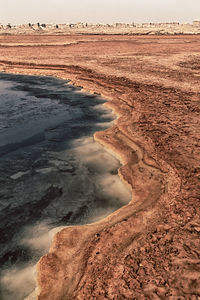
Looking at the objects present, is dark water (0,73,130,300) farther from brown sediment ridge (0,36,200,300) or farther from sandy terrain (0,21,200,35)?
sandy terrain (0,21,200,35)

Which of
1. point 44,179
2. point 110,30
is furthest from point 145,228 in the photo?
point 110,30

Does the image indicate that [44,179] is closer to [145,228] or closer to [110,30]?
[145,228]

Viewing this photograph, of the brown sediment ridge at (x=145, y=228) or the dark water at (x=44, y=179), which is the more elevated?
the brown sediment ridge at (x=145, y=228)

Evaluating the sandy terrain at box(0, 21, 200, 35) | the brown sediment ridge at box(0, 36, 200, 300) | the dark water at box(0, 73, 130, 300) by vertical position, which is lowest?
the dark water at box(0, 73, 130, 300)

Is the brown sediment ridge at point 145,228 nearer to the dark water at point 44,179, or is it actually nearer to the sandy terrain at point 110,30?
the dark water at point 44,179

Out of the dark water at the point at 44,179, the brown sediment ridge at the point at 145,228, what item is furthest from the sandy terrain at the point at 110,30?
the brown sediment ridge at the point at 145,228

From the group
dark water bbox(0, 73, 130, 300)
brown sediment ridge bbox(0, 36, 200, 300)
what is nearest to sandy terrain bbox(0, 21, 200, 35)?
dark water bbox(0, 73, 130, 300)

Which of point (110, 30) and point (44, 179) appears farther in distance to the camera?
point (110, 30)

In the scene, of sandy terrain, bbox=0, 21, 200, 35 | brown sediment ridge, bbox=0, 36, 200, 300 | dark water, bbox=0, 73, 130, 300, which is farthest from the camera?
sandy terrain, bbox=0, 21, 200, 35

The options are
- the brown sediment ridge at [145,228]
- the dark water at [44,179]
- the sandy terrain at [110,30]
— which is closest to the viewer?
the brown sediment ridge at [145,228]
